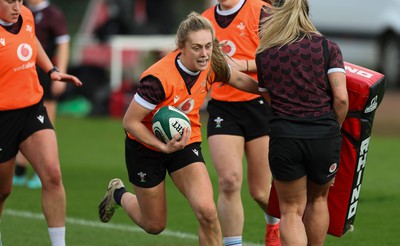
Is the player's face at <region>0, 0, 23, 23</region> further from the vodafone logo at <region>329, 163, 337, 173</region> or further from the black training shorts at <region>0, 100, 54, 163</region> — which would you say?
the vodafone logo at <region>329, 163, 337, 173</region>

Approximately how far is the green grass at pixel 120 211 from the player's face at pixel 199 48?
7.88 feet

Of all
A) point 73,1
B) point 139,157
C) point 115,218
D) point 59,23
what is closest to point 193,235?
point 115,218

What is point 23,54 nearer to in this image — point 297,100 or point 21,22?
point 21,22

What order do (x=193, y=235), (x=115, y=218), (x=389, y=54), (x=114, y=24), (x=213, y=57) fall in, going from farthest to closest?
(x=389, y=54)
(x=114, y=24)
(x=115, y=218)
(x=193, y=235)
(x=213, y=57)

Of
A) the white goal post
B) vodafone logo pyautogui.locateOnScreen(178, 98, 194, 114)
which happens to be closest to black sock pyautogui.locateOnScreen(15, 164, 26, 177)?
vodafone logo pyautogui.locateOnScreen(178, 98, 194, 114)

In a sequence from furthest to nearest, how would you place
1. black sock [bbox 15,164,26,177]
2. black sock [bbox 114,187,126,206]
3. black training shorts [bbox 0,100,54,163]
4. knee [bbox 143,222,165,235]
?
black sock [bbox 15,164,26,177]
black sock [bbox 114,187,126,206]
black training shorts [bbox 0,100,54,163]
knee [bbox 143,222,165,235]

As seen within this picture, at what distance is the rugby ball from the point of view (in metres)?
6.94

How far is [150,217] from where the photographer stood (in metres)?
7.59

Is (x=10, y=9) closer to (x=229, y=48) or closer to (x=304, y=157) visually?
(x=229, y=48)

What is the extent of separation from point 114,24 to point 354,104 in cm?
1569

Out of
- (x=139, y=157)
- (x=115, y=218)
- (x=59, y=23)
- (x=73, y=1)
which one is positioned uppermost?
(x=139, y=157)

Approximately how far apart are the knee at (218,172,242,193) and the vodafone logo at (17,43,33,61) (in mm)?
1878

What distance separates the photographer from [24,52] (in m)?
7.83

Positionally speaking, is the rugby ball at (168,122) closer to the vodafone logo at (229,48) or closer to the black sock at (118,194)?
the black sock at (118,194)
